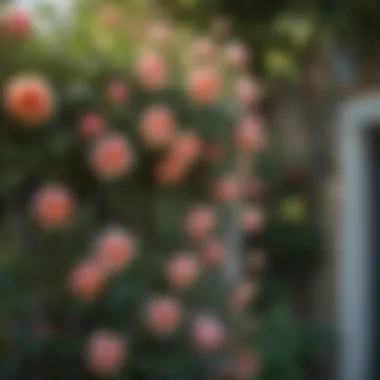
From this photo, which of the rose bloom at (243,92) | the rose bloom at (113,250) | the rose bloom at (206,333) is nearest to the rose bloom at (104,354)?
the rose bloom at (113,250)

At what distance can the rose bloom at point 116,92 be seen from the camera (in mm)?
2967

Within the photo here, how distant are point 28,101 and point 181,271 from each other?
0.73m

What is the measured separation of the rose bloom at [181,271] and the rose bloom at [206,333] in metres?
0.13

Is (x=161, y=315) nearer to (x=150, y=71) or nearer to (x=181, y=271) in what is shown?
(x=181, y=271)

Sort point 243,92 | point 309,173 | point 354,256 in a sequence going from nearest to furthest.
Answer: point 243,92 < point 354,256 < point 309,173

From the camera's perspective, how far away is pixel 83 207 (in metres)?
2.92

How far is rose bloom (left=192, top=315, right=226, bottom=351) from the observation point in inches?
122

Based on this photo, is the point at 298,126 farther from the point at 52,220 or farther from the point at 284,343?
the point at 52,220

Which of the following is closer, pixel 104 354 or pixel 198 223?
pixel 104 354

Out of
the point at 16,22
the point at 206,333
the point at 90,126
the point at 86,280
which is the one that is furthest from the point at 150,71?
the point at 206,333

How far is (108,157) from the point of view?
2873 millimetres

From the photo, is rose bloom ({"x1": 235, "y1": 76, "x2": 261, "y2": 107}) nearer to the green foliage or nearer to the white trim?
the green foliage

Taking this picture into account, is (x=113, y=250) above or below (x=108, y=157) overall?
below

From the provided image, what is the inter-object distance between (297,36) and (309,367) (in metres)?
1.79
